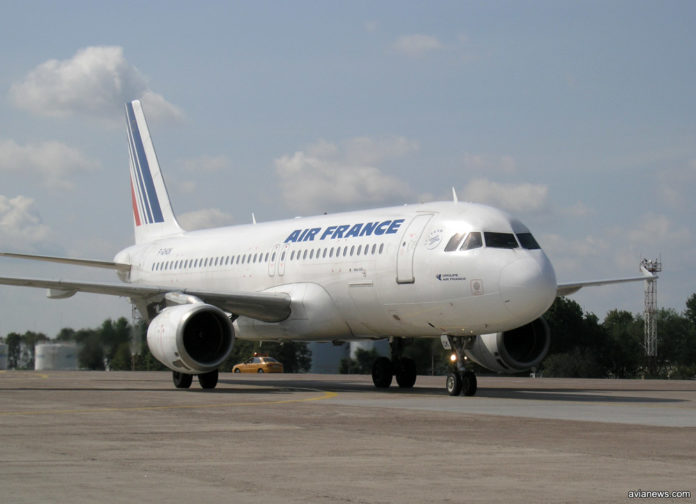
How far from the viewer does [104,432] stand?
1278 cm

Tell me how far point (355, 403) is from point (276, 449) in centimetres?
806

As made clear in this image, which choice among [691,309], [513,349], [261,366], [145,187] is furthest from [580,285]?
[691,309]

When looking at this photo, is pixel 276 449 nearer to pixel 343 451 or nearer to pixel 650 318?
pixel 343 451

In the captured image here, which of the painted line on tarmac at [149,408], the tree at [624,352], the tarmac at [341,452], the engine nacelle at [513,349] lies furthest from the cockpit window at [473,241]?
the tree at [624,352]

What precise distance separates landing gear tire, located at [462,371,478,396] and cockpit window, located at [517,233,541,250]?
9.72 feet

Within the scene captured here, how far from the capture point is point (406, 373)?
26.0 metres

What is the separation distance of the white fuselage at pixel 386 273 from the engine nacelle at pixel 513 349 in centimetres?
164

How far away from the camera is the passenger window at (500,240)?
69.0 ft

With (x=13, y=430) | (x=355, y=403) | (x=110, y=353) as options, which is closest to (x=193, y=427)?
(x=13, y=430)

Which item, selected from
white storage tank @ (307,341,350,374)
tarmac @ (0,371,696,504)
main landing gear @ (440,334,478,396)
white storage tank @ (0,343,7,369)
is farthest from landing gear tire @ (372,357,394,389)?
white storage tank @ (0,343,7,369)

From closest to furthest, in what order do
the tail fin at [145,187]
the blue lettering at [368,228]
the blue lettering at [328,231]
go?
1. the blue lettering at [368,228]
2. the blue lettering at [328,231]
3. the tail fin at [145,187]

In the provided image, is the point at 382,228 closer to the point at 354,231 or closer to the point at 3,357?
the point at 354,231

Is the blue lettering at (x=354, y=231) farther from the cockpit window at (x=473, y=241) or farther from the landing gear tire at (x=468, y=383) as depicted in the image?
the landing gear tire at (x=468, y=383)

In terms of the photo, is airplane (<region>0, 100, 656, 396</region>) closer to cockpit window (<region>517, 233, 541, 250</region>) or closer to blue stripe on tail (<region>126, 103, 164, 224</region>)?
cockpit window (<region>517, 233, 541, 250</region>)
